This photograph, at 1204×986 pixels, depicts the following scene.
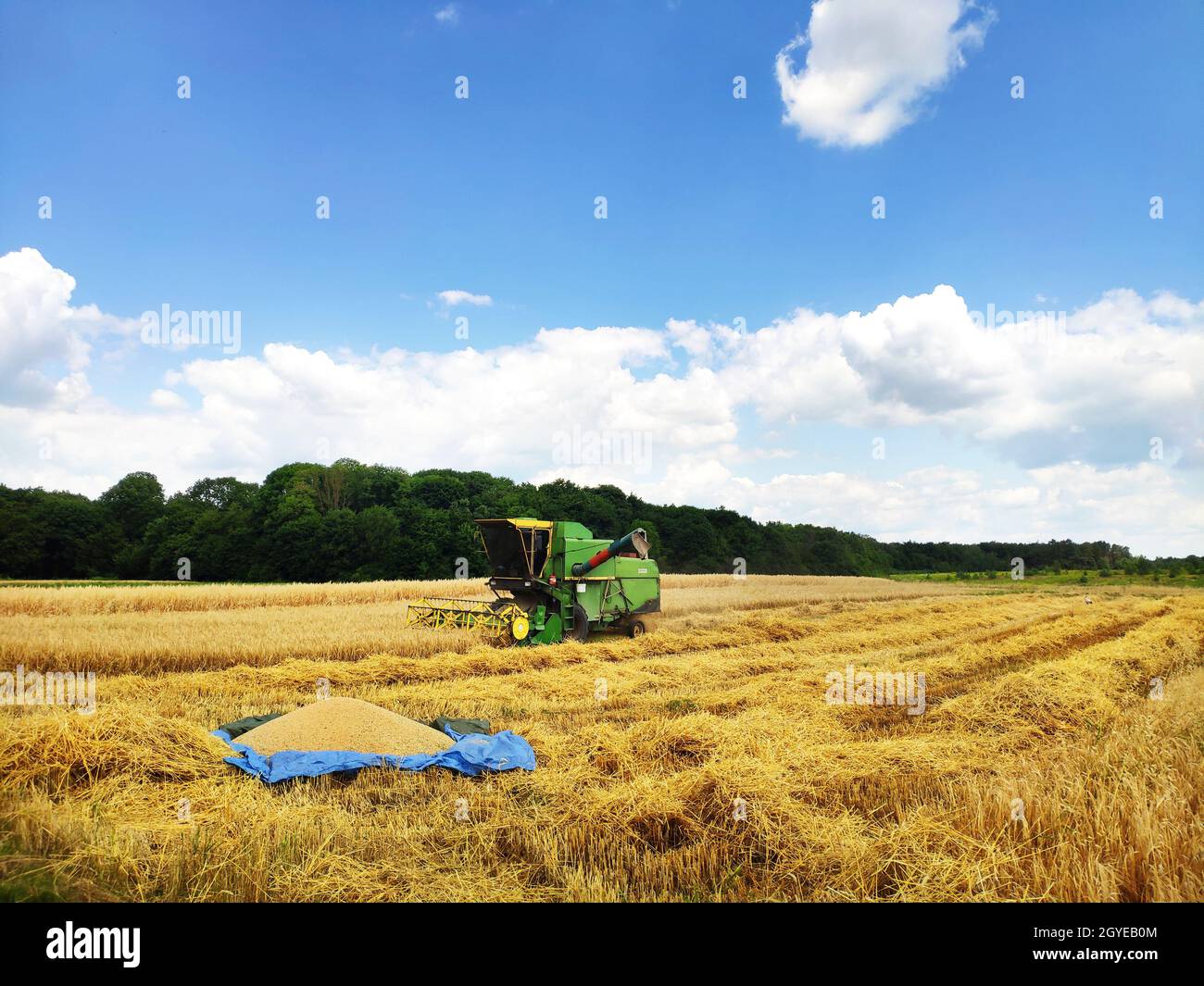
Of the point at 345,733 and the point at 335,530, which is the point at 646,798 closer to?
the point at 345,733

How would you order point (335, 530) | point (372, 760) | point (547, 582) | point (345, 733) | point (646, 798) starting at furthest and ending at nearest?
point (335, 530) < point (547, 582) < point (345, 733) < point (372, 760) < point (646, 798)

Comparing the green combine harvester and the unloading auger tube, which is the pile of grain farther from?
the unloading auger tube

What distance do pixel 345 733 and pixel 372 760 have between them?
549 millimetres

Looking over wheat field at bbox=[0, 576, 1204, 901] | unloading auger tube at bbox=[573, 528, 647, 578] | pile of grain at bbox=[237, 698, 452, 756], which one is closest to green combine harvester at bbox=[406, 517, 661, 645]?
unloading auger tube at bbox=[573, 528, 647, 578]

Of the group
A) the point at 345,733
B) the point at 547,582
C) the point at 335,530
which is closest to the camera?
the point at 345,733

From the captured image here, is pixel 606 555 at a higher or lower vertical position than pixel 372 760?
higher

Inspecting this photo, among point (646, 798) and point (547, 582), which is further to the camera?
point (547, 582)

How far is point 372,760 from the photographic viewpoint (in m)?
5.65

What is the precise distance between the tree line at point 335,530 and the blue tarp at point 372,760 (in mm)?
38728

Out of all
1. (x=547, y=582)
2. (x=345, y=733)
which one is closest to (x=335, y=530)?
(x=547, y=582)
